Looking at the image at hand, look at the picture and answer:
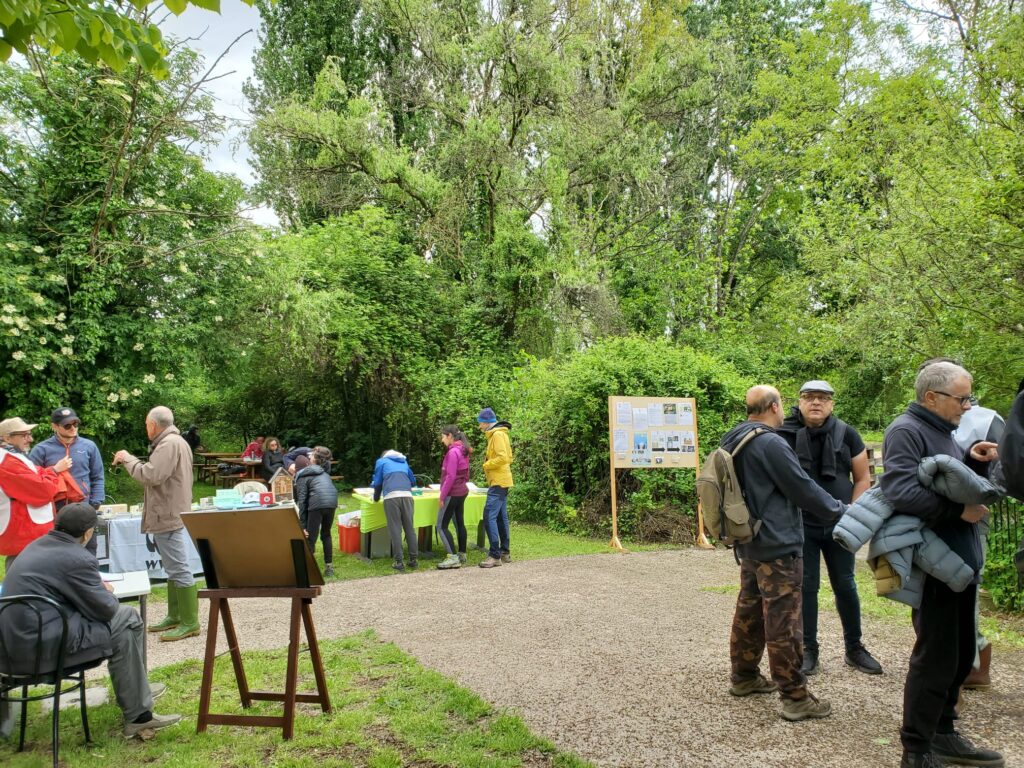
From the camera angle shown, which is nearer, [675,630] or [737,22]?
[675,630]

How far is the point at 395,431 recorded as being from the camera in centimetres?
1998

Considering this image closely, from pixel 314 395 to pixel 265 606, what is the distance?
49.5 feet

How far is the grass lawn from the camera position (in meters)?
4.00

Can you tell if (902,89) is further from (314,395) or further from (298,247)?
(314,395)

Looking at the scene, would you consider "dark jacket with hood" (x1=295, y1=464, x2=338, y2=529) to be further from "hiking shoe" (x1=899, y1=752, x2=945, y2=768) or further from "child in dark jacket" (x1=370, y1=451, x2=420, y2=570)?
"hiking shoe" (x1=899, y1=752, x2=945, y2=768)

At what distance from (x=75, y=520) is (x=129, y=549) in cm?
519

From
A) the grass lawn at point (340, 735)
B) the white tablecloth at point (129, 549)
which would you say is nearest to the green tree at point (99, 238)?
the white tablecloth at point (129, 549)

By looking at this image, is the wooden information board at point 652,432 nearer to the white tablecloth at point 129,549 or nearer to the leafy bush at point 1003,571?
the leafy bush at point 1003,571

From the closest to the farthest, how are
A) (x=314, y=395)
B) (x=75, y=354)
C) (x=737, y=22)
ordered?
1. (x=75, y=354)
2. (x=314, y=395)
3. (x=737, y=22)

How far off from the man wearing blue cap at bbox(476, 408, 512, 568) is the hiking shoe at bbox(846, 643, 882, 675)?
199 inches

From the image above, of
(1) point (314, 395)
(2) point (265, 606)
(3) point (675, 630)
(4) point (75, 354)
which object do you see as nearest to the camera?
(3) point (675, 630)

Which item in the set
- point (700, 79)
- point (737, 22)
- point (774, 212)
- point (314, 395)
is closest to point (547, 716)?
point (314, 395)

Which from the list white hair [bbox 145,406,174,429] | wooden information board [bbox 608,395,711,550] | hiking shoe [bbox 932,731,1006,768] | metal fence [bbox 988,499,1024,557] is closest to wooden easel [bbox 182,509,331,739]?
white hair [bbox 145,406,174,429]

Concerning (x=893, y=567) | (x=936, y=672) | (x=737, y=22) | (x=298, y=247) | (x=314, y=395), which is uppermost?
(x=737, y=22)
